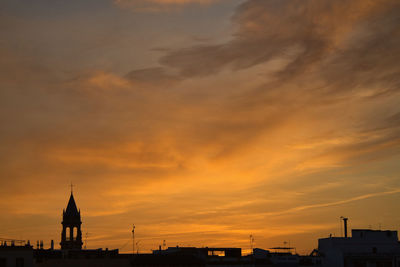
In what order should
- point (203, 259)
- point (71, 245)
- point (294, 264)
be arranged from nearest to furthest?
point (203, 259) → point (294, 264) → point (71, 245)

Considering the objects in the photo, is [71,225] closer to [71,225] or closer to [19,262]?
[71,225]

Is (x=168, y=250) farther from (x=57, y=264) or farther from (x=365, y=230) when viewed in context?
(x=365, y=230)

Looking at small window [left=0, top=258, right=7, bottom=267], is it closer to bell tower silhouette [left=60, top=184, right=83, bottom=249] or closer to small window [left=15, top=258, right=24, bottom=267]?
small window [left=15, top=258, right=24, bottom=267]

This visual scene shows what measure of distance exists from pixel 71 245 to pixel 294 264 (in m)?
51.6

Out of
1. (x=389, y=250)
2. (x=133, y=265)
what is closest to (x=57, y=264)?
(x=133, y=265)

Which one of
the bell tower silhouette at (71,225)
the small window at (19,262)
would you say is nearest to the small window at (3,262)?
the small window at (19,262)

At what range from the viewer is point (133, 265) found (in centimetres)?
11569

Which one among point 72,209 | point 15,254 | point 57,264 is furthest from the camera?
point 72,209

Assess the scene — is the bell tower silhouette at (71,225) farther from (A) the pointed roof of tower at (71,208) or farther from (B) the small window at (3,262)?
(B) the small window at (3,262)

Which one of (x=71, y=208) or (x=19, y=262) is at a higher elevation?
(x=71, y=208)

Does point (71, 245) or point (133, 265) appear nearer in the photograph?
point (133, 265)

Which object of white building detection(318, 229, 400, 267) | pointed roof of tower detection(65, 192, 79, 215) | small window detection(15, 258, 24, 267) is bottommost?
small window detection(15, 258, 24, 267)

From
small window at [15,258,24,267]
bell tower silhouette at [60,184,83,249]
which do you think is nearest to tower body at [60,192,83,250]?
bell tower silhouette at [60,184,83,249]

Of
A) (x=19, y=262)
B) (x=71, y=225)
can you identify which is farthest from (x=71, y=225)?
(x=19, y=262)
